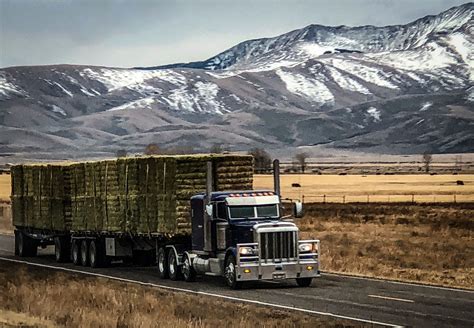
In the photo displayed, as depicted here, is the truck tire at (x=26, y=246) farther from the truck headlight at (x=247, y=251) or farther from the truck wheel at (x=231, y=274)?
the truck headlight at (x=247, y=251)

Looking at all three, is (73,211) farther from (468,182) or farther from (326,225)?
(468,182)

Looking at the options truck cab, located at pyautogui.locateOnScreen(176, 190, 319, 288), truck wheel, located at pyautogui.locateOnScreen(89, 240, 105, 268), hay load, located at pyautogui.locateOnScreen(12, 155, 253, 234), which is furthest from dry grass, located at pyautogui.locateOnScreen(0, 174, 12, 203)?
truck cab, located at pyautogui.locateOnScreen(176, 190, 319, 288)

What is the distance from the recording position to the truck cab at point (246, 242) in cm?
2805

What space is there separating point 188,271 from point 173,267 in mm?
913

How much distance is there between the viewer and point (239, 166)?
3344cm

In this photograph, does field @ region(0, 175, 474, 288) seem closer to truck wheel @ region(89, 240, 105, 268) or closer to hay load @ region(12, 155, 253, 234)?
hay load @ region(12, 155, 253, 234)

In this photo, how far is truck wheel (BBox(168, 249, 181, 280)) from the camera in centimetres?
3194

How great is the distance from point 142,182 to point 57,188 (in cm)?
787

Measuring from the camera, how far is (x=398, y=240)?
48.6 meters

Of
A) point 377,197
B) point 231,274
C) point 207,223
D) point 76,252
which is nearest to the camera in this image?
point 231,274

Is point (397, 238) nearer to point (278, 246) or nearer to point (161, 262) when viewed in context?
point (161, 262)

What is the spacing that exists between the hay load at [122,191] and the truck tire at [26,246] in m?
0.58

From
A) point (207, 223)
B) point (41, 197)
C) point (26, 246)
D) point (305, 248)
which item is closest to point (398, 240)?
point (41, 197)

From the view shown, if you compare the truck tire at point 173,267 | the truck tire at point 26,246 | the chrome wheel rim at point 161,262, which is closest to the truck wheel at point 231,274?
the truck tire at point 173,267
